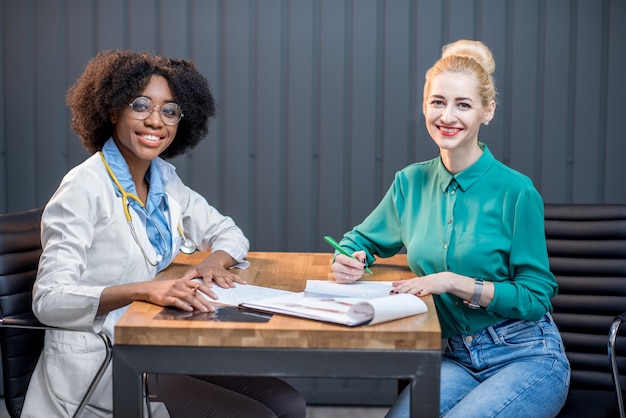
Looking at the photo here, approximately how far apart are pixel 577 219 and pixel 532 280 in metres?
0.60

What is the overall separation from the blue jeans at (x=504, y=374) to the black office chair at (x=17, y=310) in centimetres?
102

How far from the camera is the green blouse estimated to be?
2225 mm

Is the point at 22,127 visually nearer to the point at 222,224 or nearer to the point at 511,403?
the point at 222,224

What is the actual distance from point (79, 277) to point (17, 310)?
32cm

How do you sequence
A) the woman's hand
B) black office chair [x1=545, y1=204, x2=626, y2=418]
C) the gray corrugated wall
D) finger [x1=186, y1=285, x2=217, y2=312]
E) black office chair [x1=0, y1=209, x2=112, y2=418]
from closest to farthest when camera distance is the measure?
finger [x1=186, y1=285, x2=217, y2=312] → the woman's hand → black office chair [x1=0, y1=209, x2=112, y2=418] → black office chair [x1=545, y1=204, x2=626, y2=418] → the gray corrugated wall

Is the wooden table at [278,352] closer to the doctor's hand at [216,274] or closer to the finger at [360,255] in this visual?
the doctor's hand at [216,274]

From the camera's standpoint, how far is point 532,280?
223 centimetres

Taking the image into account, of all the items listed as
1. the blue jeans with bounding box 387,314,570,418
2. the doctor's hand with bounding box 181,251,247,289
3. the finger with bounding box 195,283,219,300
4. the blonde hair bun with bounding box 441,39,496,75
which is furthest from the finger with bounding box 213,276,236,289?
the blonde hair bun with bounding box 441,39,496,75

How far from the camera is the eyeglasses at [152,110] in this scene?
95.7 inches

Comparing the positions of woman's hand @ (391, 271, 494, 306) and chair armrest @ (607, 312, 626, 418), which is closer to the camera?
woman's hand @ (391, 271, 494, 306)

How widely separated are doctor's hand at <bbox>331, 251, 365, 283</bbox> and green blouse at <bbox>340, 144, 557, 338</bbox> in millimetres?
212

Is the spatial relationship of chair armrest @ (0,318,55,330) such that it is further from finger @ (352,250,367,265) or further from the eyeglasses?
finger @ (352,250,367,265)

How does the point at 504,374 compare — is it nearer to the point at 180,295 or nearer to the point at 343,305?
the point at 343,305

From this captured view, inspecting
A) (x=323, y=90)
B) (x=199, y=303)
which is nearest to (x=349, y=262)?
(x=199, y=303)
